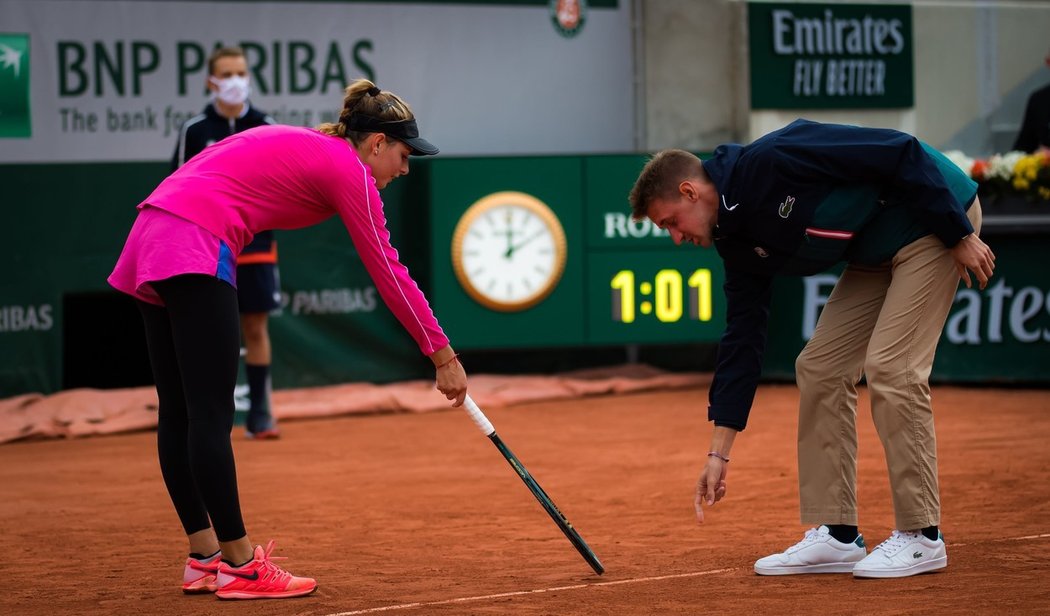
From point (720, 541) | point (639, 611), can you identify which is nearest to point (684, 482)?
point (720, 541)

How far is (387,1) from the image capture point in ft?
37.3

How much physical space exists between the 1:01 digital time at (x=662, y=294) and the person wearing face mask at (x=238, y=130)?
292 cm

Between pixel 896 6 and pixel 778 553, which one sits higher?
pixel 896 6

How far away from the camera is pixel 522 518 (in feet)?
20.2

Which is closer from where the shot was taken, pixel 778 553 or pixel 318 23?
pixel 778 553

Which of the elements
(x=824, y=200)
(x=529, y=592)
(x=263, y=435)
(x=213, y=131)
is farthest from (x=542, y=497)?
(x=213, y=131)

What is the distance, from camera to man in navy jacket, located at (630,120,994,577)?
4.48m

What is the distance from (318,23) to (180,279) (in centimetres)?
697

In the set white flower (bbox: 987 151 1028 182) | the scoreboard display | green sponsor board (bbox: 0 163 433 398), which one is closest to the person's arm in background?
white flower (bbox: 987 151 1028 182)

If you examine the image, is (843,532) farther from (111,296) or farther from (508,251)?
(111,296)

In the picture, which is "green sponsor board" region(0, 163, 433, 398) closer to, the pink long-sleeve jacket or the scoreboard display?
the scoreboard display

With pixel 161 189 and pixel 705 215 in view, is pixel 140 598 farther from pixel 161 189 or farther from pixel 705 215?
pixel 705 215

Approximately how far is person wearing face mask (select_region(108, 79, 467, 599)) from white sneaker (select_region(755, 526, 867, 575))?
1175mm

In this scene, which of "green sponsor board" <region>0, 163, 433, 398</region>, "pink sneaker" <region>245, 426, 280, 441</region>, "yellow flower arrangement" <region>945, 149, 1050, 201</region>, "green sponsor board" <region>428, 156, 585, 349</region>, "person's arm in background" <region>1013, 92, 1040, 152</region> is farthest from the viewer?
"person's arm in background" <region>1013, 92, 1040, 152</region>
